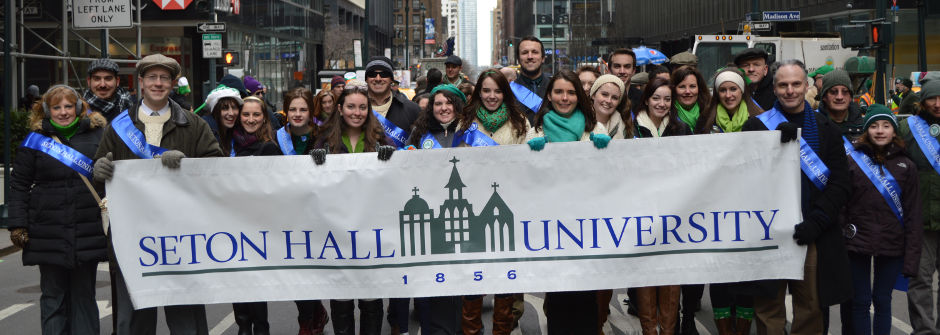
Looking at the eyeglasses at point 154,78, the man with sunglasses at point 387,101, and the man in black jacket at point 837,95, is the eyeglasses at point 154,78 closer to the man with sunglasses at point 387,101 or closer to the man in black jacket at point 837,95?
the man with sunglasses at point 387,101

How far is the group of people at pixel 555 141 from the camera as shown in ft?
17.5

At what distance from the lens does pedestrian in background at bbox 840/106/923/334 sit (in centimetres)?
583

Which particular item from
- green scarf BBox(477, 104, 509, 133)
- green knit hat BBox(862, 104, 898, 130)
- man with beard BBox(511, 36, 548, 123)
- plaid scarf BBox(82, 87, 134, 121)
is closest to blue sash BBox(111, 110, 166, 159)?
plaid scarf BBox(82, 87, 134, 121)

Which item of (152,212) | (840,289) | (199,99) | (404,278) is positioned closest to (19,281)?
(152,212)

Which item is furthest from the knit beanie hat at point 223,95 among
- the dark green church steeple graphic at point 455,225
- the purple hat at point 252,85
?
the purple hat at point 252,85

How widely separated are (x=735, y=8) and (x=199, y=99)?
2692 centimetres

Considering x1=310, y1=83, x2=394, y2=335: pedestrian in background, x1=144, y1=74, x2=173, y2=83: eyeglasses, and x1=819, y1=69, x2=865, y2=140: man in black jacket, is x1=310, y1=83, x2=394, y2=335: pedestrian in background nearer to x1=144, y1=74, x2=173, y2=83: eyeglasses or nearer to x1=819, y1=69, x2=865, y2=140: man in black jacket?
x1=144, y1=74, x2=173, y2=83: eyeglasses

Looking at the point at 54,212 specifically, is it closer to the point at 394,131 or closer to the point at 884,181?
the point at 394,131

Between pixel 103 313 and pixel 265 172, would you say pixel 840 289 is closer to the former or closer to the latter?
pixel 265 172

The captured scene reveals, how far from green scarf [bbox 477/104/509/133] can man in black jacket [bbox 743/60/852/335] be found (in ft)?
5.15

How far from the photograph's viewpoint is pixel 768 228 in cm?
538

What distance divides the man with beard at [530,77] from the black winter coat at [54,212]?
3.03 meters

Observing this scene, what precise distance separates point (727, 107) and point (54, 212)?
4095 millimetres

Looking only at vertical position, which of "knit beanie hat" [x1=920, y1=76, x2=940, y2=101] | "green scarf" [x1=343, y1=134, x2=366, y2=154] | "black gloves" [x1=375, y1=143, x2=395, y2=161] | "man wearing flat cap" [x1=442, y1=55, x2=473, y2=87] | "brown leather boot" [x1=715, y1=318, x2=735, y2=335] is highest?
"man wearing flat cap" [x1=442, y1=55, x2=473, y2=87]
